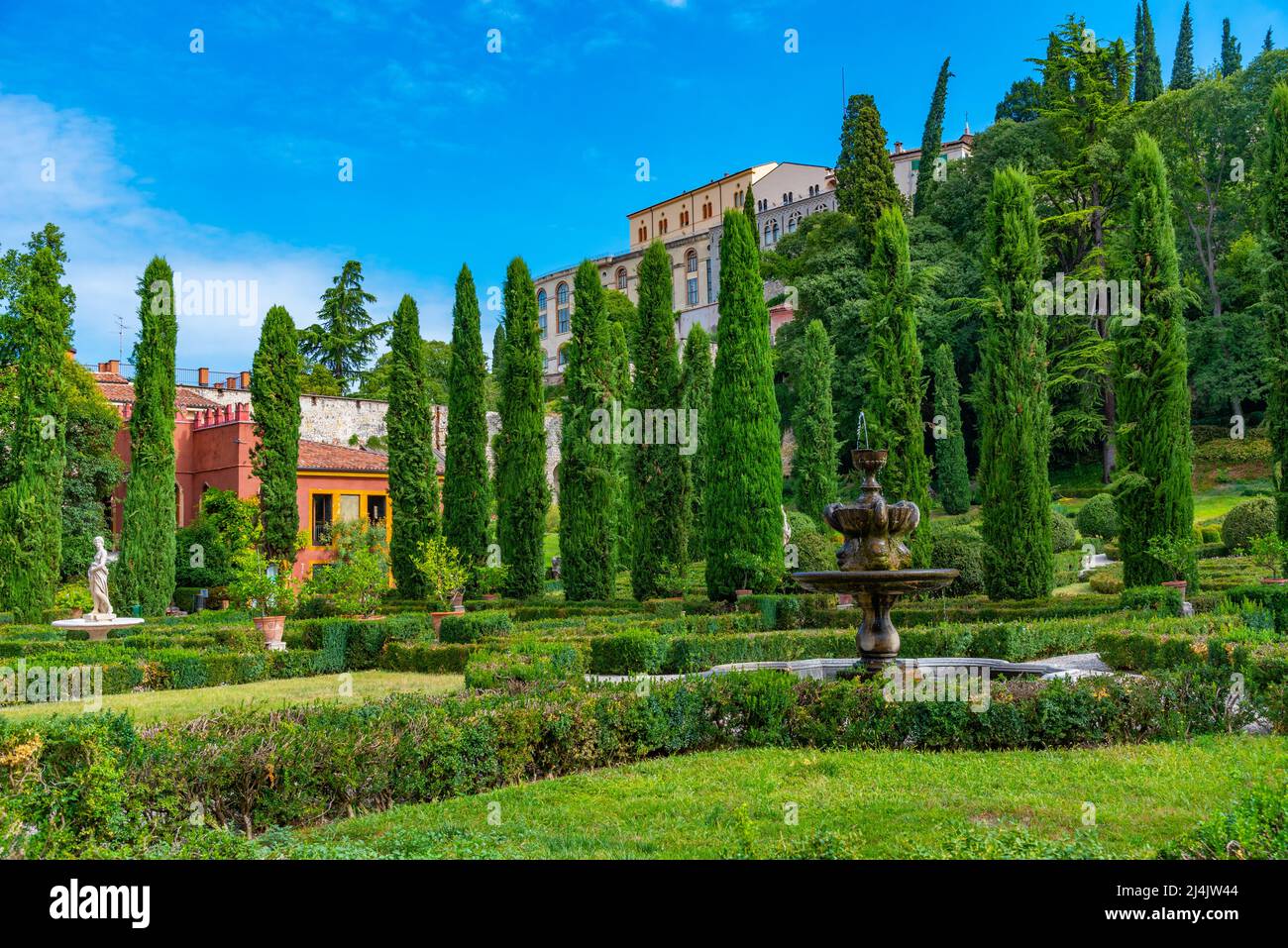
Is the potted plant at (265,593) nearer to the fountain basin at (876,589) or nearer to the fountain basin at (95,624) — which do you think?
the fountain basin at (95,624)

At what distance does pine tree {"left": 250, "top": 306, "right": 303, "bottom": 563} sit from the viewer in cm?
2883

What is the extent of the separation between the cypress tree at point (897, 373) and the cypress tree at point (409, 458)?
11.9 m

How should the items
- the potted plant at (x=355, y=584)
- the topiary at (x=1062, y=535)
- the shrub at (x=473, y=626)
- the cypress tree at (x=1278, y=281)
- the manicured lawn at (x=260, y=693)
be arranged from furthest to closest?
the topiary at (x=1062, y=535) < the potted plant at (x=355, y=584) < the cypress tree at (x=1278, y=281) < the shrub at (x=473, y=626) < the manicured lawn at (x=260, y=693)

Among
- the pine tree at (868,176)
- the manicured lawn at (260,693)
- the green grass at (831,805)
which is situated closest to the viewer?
the green grass at (831,805)

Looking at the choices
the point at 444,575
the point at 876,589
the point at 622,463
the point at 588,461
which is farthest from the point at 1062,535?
the point at 876,589

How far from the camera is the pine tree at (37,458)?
24438 mm

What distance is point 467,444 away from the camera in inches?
1057

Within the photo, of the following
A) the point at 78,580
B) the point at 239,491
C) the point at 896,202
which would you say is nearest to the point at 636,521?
the point at 239,491

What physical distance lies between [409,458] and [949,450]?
71.3ft

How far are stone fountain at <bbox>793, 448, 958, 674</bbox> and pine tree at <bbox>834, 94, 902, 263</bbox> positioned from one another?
3426cm

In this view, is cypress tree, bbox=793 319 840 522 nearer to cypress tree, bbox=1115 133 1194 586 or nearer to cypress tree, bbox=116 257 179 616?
cypress tree, bbox=1115 133 1194 586

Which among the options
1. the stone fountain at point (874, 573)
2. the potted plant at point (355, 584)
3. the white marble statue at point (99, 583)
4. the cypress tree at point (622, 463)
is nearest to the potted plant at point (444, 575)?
the potted plant at point (355, 584)

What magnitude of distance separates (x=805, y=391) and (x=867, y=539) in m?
25.2

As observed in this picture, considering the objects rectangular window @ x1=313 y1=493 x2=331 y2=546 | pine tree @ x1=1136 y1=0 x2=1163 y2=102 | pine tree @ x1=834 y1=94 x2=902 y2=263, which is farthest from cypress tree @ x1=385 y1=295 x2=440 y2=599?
pine tree @ x1=1136 y1=0 x2=1163 y2=102
